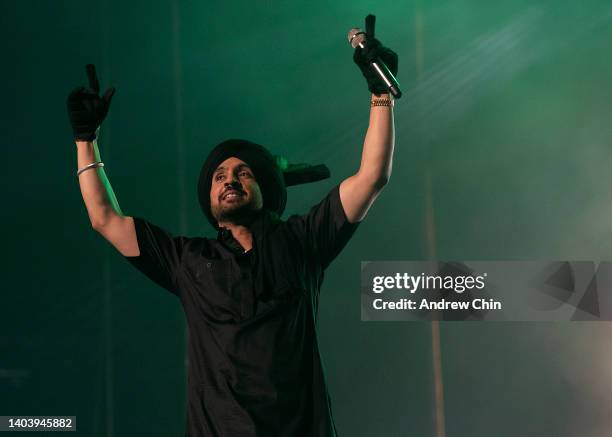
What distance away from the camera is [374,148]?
137 centimetres

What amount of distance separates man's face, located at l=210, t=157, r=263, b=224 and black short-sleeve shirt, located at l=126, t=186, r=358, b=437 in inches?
1.6

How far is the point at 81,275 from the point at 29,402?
452 mm

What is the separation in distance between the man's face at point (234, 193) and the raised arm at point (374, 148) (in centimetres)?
21

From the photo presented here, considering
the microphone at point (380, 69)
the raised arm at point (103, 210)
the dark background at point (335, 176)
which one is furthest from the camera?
the dark background at point (335, 176)

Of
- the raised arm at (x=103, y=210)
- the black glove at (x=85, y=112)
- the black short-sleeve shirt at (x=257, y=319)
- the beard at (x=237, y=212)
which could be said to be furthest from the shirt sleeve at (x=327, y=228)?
the black glove at (x=85, y=112)

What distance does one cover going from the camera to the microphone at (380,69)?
1.31 metres

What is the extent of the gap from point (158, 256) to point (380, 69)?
567 mm

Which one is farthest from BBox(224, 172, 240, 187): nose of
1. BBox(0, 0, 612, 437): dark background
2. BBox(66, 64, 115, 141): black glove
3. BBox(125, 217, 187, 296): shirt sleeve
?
BBox(0, 0, 612, 437): dark background

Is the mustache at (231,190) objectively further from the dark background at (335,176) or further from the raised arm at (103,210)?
the dark background at (335,176)

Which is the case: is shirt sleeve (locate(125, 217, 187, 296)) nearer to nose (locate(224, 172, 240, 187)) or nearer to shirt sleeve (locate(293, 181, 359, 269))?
nose (locate(224, 172, 240, 187))

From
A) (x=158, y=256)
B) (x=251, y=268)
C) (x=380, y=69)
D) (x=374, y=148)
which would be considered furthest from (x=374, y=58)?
(x=158, y=256)

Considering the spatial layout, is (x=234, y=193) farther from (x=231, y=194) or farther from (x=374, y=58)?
(x=374, y=58)

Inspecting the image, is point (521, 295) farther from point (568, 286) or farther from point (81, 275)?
point (81, 275)

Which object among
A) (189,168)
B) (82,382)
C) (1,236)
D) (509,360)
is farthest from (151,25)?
(509,360)
